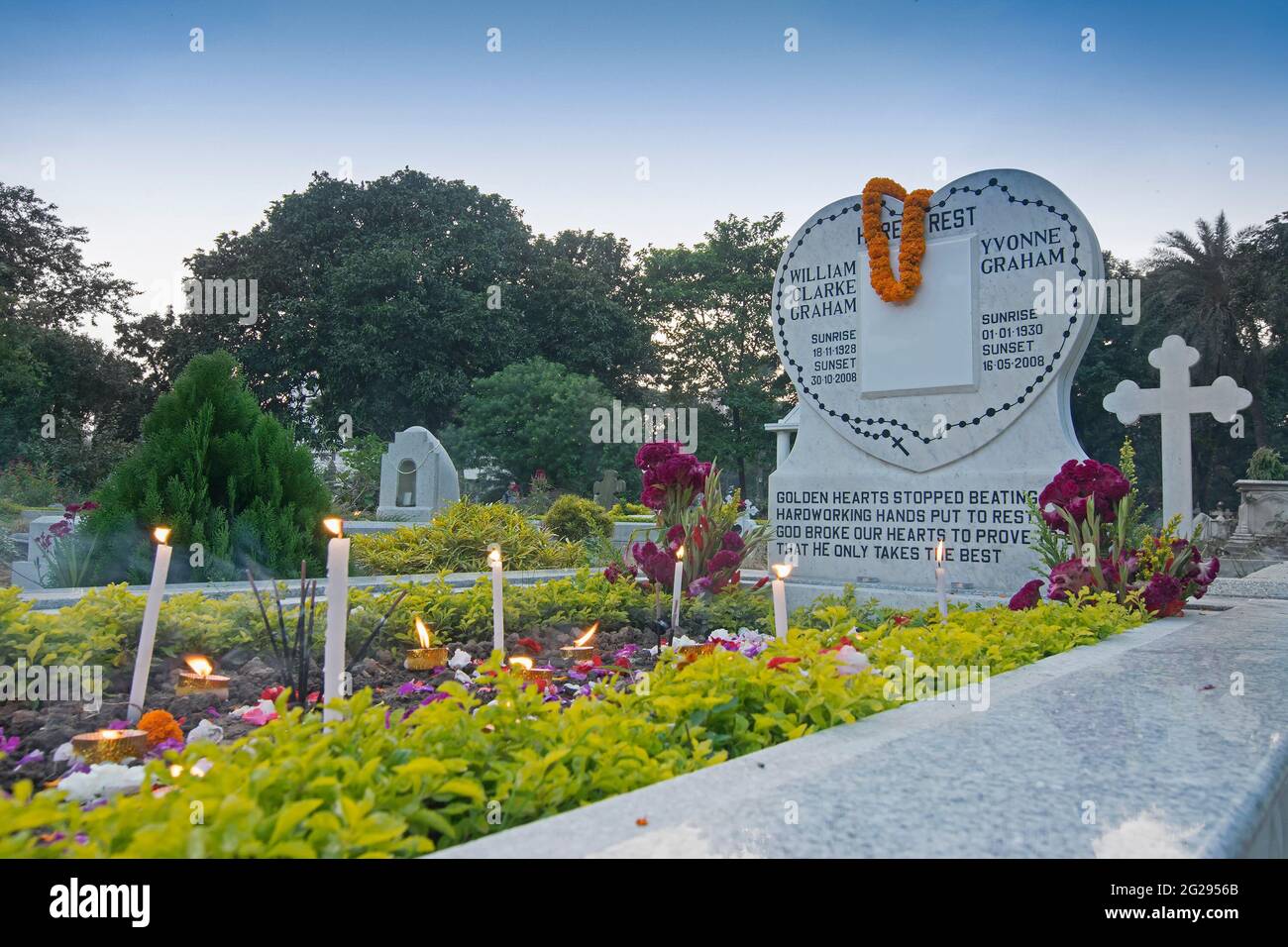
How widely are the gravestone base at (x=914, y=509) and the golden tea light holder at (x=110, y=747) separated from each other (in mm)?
4359

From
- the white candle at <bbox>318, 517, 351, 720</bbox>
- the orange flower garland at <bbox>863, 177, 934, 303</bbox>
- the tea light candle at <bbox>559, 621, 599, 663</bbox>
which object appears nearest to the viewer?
the white candle at <bbox>318, 517, 351, 720</bbox>

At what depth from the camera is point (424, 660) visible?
350 cm

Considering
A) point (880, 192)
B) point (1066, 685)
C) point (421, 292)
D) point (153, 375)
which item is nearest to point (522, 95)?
point (880, 192)

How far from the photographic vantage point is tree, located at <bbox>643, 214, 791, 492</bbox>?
29688 mm

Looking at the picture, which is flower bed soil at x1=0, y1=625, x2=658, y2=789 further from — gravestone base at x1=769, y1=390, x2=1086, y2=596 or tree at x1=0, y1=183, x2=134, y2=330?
tree at x1=0, y1=183, x2=134, y2=330

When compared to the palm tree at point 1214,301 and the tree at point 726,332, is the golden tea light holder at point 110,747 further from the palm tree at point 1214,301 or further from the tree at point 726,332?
the palm tree at point 1214,301

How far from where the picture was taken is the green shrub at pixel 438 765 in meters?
1.24

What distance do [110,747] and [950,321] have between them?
16.9 ft

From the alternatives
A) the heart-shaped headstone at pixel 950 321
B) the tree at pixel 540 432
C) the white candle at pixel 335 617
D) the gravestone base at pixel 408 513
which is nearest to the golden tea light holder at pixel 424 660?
the white candle at pixel 335 617

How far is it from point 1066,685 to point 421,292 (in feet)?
83.1

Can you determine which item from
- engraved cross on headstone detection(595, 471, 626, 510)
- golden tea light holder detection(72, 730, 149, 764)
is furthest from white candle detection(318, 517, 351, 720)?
engraved cross on headstone detection(595, 471, 626, 510)

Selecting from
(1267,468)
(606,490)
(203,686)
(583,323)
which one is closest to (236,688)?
(203,686)

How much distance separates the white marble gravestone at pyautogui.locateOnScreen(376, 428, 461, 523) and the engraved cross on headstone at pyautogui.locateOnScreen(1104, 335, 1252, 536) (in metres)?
10.6

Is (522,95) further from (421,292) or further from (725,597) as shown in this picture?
(421,292)
